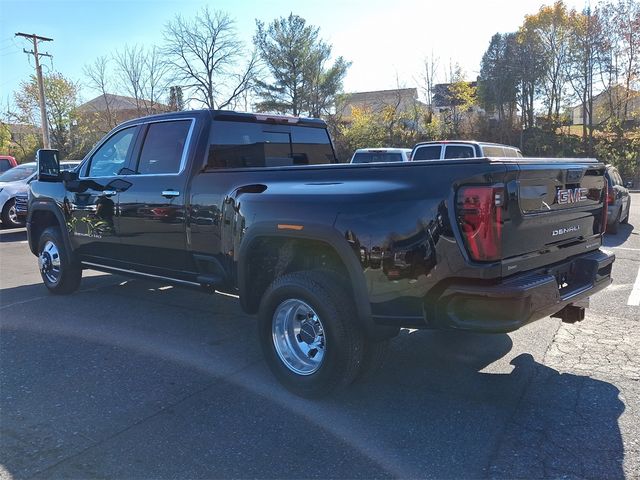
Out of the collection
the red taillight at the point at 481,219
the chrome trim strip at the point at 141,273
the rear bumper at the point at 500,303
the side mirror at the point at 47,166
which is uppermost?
the side mirror at the point at 47,166

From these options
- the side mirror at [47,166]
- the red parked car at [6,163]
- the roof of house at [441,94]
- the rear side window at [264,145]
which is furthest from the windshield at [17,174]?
the roof of house at [441,94]

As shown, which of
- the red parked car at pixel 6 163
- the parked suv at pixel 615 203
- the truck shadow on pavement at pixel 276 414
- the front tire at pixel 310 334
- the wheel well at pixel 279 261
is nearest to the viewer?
the truck shadow on pavement at pixel 276 414

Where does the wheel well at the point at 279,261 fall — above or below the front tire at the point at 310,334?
above

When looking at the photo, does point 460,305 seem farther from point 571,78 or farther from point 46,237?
point 571,78

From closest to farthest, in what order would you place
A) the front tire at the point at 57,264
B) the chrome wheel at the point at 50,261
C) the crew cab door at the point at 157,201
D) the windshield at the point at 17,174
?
1. the crew cab door at the point at 157,201
2. the front tire at the point at 57,264
3. the chrome wheel at the point at 50,261
4. the windshield at the point at 17,174

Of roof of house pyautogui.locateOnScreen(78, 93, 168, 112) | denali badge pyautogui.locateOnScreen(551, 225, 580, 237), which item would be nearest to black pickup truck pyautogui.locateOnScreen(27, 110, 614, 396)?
denali badge pyautogui.locateOnScreen(551, 225, 580, 237)

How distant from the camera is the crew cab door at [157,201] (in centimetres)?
477

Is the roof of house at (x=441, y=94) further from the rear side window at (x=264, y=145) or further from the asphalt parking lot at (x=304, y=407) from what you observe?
the asphalt parking lot at (x=304, y=407)

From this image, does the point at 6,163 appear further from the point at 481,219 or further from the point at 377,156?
the point at 481,219

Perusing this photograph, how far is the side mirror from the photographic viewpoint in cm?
615

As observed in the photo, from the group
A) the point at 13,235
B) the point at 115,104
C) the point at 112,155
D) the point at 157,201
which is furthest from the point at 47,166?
the point at 115,104

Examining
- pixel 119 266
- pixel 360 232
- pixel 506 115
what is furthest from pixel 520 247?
pixel 506 115

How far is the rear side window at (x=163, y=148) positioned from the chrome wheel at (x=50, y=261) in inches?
83.3

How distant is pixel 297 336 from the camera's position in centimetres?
386
